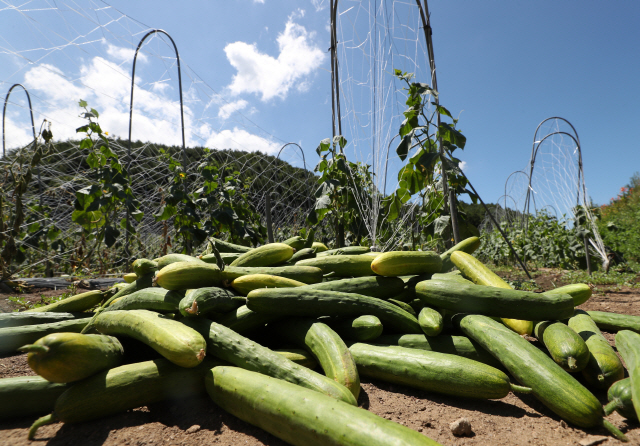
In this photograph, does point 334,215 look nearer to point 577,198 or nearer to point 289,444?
point 289,444

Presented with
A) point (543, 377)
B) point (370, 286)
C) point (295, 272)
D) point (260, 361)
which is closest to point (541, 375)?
point (543, 377)

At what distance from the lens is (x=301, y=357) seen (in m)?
2.04

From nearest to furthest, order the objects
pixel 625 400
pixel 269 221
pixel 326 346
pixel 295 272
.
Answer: pixel 625 400, pixel 326 346, pixel 295 272, pixel 269 221

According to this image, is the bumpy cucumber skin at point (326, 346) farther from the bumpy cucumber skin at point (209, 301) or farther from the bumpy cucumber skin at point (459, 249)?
the bumpy cucumber skin at point (459, 249)

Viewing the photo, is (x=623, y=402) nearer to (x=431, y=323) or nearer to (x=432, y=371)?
(x=432, y=371)

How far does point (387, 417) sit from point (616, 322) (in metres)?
2.08

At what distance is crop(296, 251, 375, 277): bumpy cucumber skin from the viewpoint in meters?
2.90

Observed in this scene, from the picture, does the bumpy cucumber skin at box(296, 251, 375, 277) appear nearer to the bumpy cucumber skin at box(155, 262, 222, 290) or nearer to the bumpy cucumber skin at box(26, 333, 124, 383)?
the bumpy cucumber skin at box(155, 262, 222, 290)

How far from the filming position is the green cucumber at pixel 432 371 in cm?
175

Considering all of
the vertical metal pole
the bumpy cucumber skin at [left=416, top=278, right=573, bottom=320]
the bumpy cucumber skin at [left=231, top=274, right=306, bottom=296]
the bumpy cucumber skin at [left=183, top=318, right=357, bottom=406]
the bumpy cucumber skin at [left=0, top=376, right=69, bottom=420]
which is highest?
the vertical metal pole

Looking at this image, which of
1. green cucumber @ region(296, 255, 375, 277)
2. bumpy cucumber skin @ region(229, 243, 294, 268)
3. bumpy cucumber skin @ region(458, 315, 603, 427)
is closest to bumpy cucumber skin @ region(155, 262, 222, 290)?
bumpy cucumber skin @ region(229, 243, 294, 268)

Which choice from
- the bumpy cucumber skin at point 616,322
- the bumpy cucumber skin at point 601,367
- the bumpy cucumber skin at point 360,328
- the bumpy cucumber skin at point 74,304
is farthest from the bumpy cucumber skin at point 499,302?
the bumpy cucumber skin at point 74,304

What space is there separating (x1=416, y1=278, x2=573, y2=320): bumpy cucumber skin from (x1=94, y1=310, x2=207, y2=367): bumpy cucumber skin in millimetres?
1488

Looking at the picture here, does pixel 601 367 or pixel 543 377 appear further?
pixel 601 367
